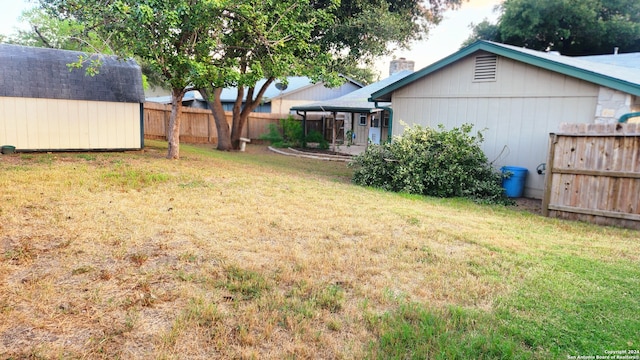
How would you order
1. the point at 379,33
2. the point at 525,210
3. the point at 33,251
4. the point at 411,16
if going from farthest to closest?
1. the point at 411,16
2. the point at 379,33
3. the point at 525,210
4. the point at 33,251

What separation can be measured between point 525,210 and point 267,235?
5.59m

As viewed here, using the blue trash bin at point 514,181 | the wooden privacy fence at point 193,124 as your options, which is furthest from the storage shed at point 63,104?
the blue trash bin at point 514,181

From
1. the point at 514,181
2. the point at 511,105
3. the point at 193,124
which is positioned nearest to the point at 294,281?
the point at 514,181

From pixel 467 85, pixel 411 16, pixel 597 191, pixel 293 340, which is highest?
pixel 411 16

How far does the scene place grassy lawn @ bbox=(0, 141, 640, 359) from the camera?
2791mm

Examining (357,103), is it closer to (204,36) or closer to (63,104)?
(204,36)

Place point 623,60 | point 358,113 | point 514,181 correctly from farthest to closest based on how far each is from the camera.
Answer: point 358,113
point 623,60
point 514,181

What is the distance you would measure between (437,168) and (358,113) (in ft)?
40.9

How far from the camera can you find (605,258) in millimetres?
4777

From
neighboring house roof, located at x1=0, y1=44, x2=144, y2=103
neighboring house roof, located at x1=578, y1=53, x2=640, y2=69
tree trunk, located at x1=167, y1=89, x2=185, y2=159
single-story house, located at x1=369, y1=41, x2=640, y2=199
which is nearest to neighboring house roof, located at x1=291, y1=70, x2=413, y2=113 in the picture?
single-story house, located at x1=369, y1=41, x2=640, y2=199

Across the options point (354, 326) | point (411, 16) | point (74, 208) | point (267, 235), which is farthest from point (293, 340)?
point (411, 16)

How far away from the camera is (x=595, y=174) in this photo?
23.4 feet

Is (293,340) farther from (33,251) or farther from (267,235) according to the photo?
(33,251)

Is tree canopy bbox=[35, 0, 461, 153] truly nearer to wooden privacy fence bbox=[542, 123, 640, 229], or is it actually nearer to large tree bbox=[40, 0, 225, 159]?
large tree bbox=[40, 0, 225, 159]
